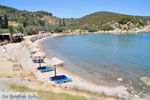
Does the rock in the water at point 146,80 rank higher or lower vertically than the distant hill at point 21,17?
lower

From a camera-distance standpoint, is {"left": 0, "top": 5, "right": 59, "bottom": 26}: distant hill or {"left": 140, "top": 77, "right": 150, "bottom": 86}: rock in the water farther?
{"left": 0, "top": 5, "right": 59, "bottom": 26}: distant hill

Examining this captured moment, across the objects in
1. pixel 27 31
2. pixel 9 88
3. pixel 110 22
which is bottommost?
pixel 9 88

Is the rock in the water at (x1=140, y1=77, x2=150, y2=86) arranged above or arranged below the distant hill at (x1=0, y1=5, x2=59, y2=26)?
below

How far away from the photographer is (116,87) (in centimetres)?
993

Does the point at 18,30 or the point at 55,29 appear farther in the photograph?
the point at 55,29

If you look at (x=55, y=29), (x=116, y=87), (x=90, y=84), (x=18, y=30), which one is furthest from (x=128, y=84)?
(x=55, y=29)

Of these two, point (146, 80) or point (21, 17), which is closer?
point (146, 80)

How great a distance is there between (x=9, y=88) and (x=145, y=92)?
8196 millimetres

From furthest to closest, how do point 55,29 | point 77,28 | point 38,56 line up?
1. point 77,28
2. point 55,29
3. point 38,56

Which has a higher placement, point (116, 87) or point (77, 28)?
point (77, 28)

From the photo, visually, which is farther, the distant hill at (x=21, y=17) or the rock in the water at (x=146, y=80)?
the distant hill at (x=21, y=17)

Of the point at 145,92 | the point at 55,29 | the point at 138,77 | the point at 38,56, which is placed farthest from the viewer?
the point at 55,29

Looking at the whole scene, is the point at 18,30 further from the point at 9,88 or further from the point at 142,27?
the point at 142,27

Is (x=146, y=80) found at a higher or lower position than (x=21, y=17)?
lower
